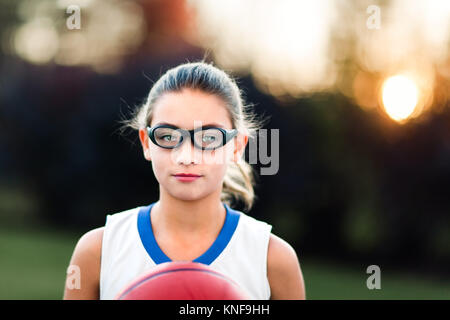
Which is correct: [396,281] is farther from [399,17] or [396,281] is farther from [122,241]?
[122,241]

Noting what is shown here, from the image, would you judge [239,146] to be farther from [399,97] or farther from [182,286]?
[399,97]

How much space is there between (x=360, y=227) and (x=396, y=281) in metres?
1.12

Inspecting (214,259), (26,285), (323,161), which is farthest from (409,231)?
(214,259)

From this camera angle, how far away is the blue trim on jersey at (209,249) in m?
2.80

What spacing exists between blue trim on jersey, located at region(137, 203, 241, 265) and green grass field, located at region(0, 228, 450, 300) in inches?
223

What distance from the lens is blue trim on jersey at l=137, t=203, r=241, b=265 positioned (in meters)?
2.80

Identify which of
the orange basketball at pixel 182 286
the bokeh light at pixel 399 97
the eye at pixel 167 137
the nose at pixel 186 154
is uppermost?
the bokeh light at pixel 399 97

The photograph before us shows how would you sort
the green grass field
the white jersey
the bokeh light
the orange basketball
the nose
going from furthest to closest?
the bokeh light < the green grass field < the white jersey < the nose < the orange basketball

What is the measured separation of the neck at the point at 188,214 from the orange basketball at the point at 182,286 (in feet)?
1.40

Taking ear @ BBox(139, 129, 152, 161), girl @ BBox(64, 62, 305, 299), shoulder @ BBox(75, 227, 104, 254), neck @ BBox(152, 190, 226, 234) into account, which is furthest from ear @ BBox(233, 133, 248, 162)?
shoulder @ BBox(75, 227, 104, 254)

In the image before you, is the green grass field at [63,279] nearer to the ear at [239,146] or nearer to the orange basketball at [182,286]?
the ear at [239,146]

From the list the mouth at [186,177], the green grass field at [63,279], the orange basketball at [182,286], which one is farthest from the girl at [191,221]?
the green grass field at [63,279]

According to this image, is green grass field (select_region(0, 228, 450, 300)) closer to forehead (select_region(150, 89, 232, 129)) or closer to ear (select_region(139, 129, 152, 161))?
ear (select_region(139, 129, 152, 161))

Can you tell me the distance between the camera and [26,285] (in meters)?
8.80
